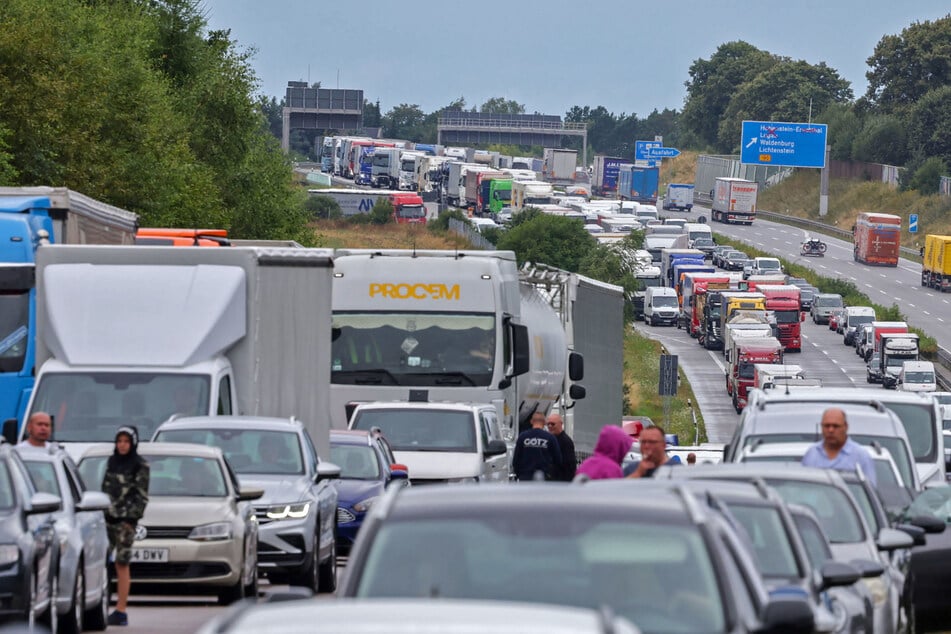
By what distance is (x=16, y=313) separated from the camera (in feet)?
62.4

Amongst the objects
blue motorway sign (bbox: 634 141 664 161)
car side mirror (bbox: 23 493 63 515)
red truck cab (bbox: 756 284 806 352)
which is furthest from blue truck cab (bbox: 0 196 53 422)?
blue motorway sign (bbox: 634 141 664 161)

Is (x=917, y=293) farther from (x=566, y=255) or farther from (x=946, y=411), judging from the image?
(x=946, y=411)

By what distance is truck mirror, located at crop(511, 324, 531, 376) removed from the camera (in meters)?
24.4

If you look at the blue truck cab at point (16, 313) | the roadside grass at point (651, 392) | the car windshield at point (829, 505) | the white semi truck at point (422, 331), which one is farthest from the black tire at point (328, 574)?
the roadside grass at point (651, 392)

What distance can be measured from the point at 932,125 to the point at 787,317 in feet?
241

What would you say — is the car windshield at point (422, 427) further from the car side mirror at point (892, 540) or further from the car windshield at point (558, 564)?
the car windshield at point (558, 564)

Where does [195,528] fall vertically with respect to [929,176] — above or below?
above

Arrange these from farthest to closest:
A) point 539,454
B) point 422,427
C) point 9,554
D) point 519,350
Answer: point 519,350 → point 422,427 → point 539,454 → point 9,554

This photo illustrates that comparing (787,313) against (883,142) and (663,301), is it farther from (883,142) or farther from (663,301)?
(883,142)

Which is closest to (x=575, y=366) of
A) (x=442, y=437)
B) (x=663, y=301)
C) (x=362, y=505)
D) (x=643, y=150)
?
(x=442, y=437)

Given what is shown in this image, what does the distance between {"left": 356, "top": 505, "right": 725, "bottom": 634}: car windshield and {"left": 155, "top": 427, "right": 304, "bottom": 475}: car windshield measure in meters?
10.6

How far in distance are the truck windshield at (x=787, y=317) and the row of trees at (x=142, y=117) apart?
37.8 m

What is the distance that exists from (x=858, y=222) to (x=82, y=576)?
125 meters

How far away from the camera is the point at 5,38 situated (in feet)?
126
